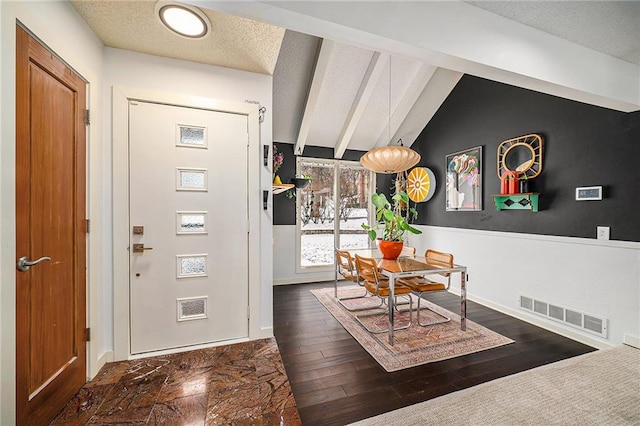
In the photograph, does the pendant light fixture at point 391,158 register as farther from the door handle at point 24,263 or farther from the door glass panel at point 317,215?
the door handle at point 24,263

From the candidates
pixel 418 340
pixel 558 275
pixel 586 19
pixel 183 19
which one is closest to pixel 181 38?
pixel 183 19

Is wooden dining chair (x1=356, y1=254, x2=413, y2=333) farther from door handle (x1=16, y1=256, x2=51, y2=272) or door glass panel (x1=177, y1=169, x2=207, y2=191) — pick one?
door handle (x1=16, y1=256, x2=51, y2=272)

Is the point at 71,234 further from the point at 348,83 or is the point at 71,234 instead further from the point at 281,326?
the point at 348,83

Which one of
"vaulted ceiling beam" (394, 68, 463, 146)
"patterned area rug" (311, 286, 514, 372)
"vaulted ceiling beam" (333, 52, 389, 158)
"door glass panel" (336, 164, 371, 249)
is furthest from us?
"door glass panel" (336, 164, 371, 249)

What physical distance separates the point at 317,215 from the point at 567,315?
3.76 metres

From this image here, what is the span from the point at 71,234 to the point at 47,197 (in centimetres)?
35

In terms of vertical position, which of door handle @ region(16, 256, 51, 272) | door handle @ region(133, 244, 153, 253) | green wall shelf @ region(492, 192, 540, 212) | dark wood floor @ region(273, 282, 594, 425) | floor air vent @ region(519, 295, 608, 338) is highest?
green wall shelf @ region(492, 192, 540, 212)

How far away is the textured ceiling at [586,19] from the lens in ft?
5.60

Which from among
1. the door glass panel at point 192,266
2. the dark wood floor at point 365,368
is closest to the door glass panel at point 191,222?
the door glass panel at point 192,266

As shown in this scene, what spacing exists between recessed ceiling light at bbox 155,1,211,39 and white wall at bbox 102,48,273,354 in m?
0.42

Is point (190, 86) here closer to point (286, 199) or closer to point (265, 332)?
point (265, 332)

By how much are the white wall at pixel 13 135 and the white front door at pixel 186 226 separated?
27 centimetres

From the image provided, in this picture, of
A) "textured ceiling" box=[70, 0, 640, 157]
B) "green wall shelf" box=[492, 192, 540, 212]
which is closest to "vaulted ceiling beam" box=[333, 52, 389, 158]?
"textured ceiling" box=[70, 0, 640, 157]

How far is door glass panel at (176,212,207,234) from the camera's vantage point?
2359 mm
